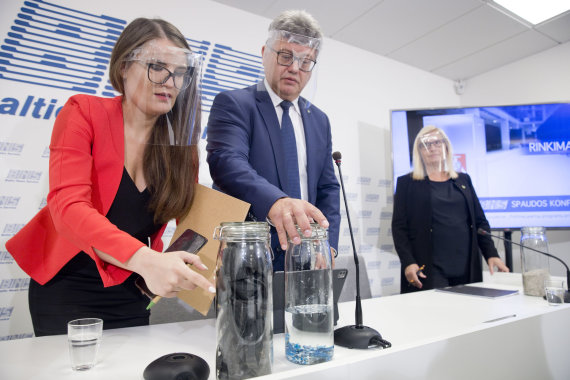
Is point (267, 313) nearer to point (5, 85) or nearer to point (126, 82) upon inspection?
point (126, 82)

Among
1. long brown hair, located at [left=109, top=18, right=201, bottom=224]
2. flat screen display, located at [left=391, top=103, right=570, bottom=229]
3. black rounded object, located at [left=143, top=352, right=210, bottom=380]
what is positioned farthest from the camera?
flat screen display, located at [left=391, top=103, right=570, bottom=229]

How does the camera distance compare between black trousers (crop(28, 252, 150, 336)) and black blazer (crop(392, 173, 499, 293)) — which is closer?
black trousers (crop(28, 252, 150, 336))

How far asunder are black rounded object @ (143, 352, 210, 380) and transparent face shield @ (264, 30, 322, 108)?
1001 mm

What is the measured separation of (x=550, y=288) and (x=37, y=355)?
1556mm

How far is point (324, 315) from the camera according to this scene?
2.32 ft

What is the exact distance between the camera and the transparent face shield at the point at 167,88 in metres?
1.05

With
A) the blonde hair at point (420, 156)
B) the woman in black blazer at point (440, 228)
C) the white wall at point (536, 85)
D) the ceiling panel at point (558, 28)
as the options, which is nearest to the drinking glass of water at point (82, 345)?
the woman in black blazer at point (440, 228)

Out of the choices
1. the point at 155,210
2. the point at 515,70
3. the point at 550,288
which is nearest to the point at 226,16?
the point at 155,210

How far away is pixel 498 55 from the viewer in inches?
156

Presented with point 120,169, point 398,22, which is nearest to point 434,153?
point 398,22

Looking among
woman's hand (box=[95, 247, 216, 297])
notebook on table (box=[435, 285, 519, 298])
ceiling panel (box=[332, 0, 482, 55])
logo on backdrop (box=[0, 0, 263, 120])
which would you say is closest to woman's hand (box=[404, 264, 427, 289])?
notebook on table (box=[435, 285, 519, 298])

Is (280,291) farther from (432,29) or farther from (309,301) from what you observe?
(432,29)

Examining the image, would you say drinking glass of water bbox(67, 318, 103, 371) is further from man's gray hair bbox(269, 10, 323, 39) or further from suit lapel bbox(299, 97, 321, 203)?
man's gray hair bbox(269, 10, 323, 39)

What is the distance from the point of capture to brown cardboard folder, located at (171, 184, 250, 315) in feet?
2.95
